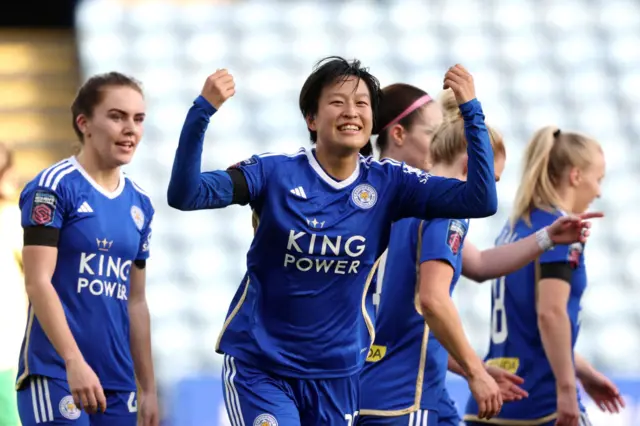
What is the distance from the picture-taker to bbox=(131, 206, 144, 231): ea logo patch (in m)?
4.61

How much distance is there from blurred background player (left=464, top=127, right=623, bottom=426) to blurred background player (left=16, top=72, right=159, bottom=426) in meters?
1.42

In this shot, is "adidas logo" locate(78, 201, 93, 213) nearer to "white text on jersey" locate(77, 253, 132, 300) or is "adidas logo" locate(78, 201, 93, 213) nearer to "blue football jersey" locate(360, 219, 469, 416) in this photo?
"white text on jersey" locate(77, 253, 132, 300)

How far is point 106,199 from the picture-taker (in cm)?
451

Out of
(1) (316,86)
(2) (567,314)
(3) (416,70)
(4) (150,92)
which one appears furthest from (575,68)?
(1) (316,86)

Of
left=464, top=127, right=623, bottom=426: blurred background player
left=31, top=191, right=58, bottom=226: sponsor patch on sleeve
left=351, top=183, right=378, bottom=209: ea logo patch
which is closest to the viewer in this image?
left=351, top=183, right=378, bottom=209: ea logo patch

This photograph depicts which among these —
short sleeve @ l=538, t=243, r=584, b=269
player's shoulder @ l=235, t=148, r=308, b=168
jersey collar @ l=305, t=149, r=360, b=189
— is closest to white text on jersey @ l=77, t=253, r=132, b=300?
player's shoulder @ l=235, t=148, r=308, b=168

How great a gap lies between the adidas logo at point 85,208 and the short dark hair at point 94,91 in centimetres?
34

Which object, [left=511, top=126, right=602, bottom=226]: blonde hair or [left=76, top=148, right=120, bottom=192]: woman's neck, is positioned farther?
[left=511, top=126, right=602, bottom=226]: blonde hair

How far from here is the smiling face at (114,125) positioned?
4551mm

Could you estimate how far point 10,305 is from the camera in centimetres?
532

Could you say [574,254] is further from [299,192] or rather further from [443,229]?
[299,192]

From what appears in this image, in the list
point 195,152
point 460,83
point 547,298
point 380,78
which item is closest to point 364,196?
point 460,83

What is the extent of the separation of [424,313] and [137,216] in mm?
1199

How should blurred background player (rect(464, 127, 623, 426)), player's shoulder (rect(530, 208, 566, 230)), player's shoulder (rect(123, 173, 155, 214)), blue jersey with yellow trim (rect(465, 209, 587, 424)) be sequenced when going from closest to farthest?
player's shoulder (rect(123, 173, 155, 214)) < blurred background player (rect(464, 127, 623, 426)) < blue jersey with yellow trim (rect(465, 209, 587, 424)) < player's shoulder (rect(530, 208, 566, 230))
